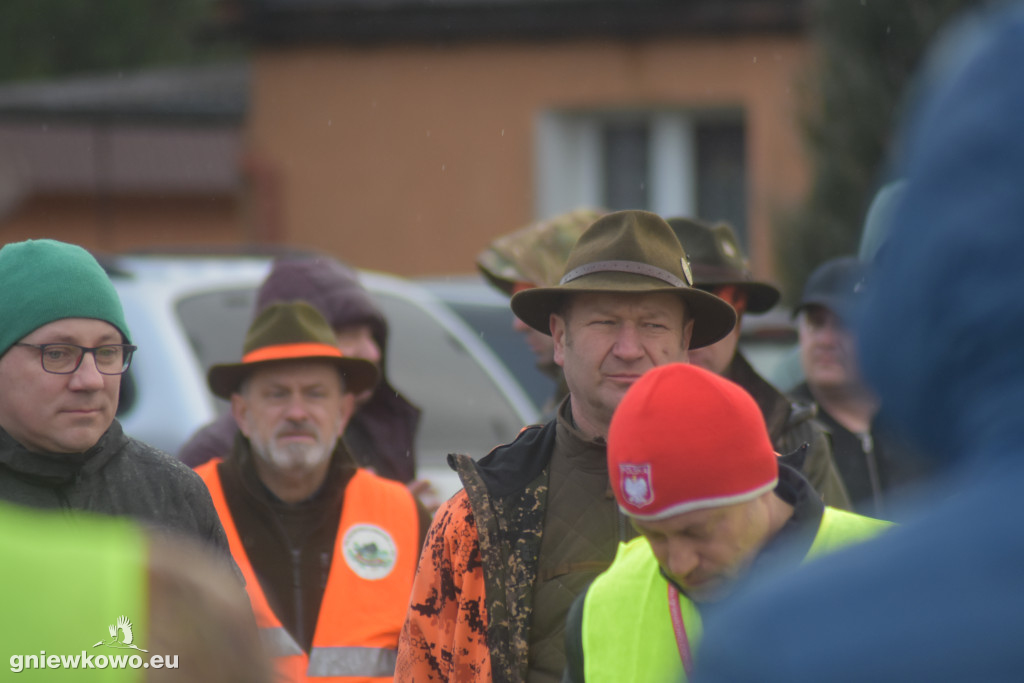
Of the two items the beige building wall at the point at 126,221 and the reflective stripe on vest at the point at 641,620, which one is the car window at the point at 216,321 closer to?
the reflective stripe on vest at the point at 641,620

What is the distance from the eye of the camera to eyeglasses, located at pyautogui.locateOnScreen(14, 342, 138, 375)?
3.24m

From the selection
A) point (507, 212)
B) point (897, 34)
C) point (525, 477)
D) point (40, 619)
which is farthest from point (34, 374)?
point (507, 212)

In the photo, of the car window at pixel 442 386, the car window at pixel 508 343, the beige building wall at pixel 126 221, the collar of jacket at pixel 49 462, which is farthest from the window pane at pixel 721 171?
the collar of jacket at pixel 49 462

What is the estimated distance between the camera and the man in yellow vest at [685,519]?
231cm

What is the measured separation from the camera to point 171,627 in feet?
4.12

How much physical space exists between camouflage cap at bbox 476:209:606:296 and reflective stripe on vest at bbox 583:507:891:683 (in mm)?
2437

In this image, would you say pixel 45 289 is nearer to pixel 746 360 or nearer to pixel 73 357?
pixel 73 357

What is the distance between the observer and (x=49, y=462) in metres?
3.10

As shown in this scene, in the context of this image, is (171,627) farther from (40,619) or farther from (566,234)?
(566,234)

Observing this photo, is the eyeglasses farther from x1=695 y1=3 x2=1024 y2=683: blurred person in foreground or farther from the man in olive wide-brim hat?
x1=695 y1=3 x2=1024 y2=683: blurred person in foreground

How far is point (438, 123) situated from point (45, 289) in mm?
11382

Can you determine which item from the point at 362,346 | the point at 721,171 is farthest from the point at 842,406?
the point at 721,171

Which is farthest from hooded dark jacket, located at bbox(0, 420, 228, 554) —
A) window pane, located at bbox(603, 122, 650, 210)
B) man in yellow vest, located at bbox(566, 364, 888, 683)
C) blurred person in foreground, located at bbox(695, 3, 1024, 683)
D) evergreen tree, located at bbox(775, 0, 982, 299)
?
window pane, located at bbox(603, 122, 650, 210)

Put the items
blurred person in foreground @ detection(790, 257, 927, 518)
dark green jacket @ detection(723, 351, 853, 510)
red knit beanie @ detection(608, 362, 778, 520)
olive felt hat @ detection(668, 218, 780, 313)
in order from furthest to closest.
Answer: blurred person in foreground @ detection(790, 257, 927, 518) → olive felt hat @ detection(668, 218, 780, 313) → dark green jacket @ detection(723, 351, 853, 510) → red knit beanie @ detection(608, 362, 778, 520)
